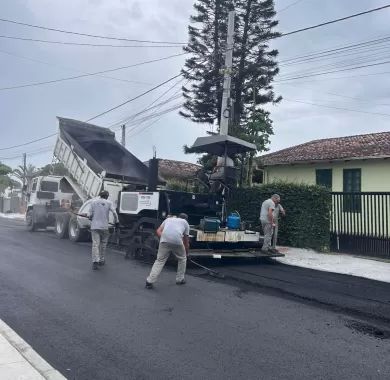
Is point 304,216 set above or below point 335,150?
below

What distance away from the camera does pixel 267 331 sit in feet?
18.9

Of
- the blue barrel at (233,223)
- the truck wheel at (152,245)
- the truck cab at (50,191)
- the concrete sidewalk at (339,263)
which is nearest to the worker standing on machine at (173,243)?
the truck wheel at (152,245)

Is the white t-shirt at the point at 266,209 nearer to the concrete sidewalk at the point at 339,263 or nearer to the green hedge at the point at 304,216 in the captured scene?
the concrete sidewalk at the point at 339,263

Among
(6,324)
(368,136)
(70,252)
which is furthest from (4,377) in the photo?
(368,136)

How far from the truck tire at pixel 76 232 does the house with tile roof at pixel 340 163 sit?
7.34 metres

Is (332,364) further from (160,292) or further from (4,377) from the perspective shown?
(160,292)

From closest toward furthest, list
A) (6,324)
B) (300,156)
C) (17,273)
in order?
(6,324) < (17,273) < (300,156)

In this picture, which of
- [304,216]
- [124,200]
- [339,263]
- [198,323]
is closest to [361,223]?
[304,216]

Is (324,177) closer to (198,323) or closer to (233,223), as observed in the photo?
(233,223)

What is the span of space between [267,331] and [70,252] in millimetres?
8405

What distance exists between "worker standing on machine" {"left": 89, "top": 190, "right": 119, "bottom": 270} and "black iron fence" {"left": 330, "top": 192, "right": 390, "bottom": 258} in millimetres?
7434

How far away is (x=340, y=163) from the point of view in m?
19.8

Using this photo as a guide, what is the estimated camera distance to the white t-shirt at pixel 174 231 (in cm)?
848

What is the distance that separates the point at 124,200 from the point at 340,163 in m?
10.9
